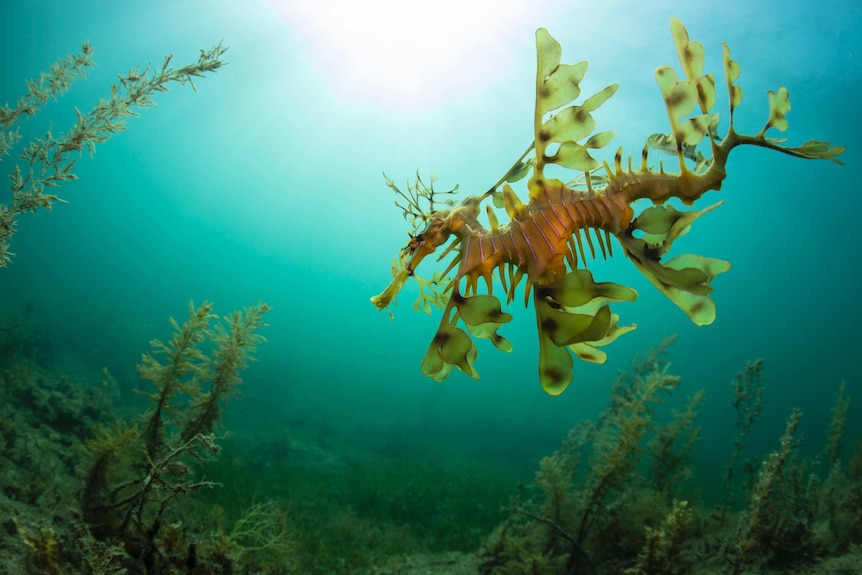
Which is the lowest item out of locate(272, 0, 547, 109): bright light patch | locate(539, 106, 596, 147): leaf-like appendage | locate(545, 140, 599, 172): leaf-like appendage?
locate(545, 140, 599, 172): leaf-like appendage

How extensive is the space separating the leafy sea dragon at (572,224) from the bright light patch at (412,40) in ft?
54.3

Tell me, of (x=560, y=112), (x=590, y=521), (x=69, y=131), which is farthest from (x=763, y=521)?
(x=69, y=131)

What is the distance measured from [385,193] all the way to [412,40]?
124 feet

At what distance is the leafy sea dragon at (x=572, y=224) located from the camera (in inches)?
55.4

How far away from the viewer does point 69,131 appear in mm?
3004

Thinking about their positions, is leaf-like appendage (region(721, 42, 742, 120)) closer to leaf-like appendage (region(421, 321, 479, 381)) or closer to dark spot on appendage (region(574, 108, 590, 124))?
dark spot on appendage (region(574, 108, 590, 124))

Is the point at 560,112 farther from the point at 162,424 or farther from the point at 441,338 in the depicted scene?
the point at 162,424

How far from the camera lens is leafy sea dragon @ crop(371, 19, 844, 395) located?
1.41 metres

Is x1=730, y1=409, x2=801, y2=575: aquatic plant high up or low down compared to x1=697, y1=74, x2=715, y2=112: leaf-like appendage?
down

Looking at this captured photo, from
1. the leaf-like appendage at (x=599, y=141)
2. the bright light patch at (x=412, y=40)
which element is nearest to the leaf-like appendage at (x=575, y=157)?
the leaf-like appendage at (x=599, y=141)

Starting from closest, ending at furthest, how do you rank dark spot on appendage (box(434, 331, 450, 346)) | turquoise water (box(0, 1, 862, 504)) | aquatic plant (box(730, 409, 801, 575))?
1. dark spot on appendage (box(434, 331, 450, 346))
2. aquatic plant (box(730, 409, 801, 575))
3. turquoise water (box(0, 1, 862, 504))

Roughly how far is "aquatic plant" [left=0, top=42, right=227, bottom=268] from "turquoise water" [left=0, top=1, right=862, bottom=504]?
283 cm

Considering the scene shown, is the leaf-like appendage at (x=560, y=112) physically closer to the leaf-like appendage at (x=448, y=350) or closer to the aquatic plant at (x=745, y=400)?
the leaf-like appendage at (x=448, y=350)

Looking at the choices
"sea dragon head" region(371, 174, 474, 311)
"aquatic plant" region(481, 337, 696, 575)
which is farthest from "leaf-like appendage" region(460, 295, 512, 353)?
"aquatic plant" region(481, 337, 696, 575)
